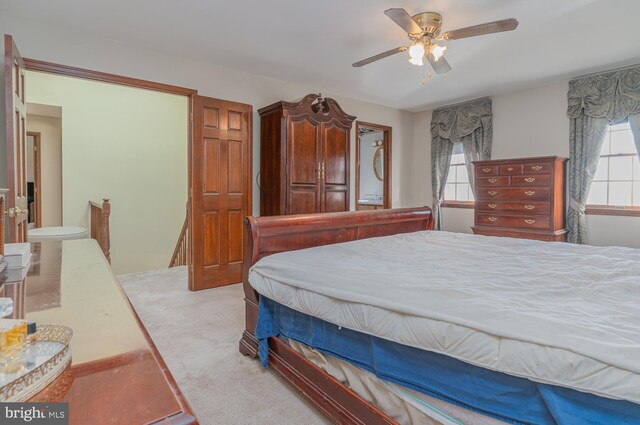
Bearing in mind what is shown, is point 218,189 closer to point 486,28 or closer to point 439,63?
point 439,63

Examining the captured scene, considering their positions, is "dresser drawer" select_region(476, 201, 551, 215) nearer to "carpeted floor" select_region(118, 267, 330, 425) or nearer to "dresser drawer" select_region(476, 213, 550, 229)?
"dresser drawer" select_region(476, 213, 550, 229)

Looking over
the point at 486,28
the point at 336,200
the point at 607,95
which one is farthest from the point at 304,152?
the point at 607,95

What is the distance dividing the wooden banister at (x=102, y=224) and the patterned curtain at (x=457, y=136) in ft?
16.2

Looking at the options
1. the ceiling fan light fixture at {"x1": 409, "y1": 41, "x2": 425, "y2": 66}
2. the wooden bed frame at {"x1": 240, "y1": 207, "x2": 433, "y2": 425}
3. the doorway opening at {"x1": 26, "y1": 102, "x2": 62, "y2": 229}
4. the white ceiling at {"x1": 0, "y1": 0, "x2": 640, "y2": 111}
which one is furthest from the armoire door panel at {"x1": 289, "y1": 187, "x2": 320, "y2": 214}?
the doorway opening at {"x1": 26, "y1": 102, "x2": 62, "y2": 229}

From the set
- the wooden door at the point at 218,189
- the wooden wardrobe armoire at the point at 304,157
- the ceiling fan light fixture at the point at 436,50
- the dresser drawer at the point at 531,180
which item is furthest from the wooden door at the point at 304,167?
the dresser drawer at the point at 531,180

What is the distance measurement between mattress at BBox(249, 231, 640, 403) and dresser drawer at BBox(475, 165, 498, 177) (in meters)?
2.45

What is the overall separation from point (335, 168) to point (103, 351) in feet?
12.7

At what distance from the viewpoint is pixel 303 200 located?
4.05m

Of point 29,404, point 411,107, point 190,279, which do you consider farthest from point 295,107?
point 29,404

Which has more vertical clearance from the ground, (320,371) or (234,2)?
(234,2)

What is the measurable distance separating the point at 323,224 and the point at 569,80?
4035 mm

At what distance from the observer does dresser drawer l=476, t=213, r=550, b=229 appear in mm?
4137

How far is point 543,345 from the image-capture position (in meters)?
0.91

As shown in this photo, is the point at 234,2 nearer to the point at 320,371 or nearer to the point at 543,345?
the point at 320,371
